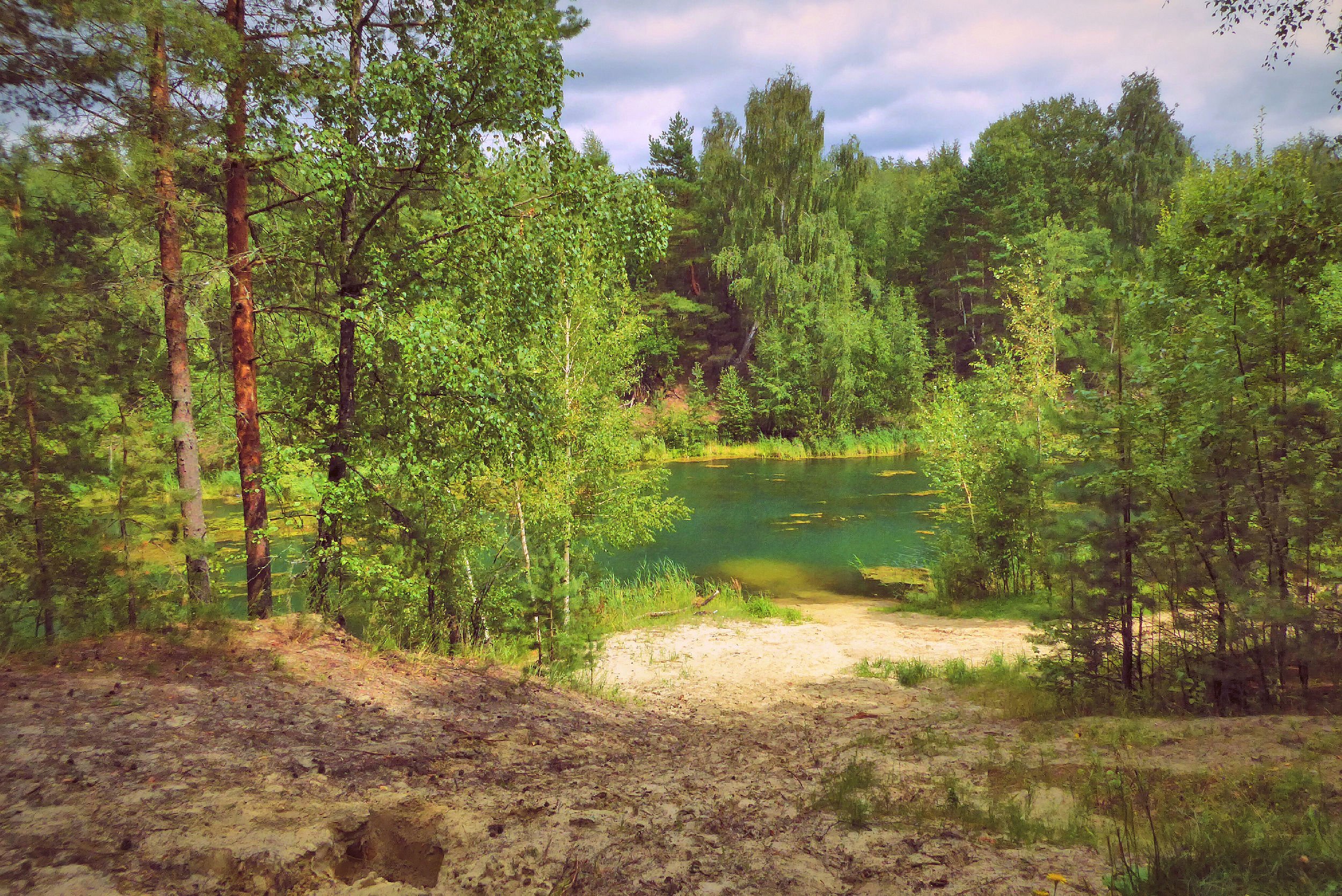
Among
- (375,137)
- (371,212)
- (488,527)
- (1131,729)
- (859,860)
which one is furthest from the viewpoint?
(488,527)

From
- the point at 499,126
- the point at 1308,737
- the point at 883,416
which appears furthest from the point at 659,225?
the point at 883,416

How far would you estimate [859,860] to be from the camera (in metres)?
3.50

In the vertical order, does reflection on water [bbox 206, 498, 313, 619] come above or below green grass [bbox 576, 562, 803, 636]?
above

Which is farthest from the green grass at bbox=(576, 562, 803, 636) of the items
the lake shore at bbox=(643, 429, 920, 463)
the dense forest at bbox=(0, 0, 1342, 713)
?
the lake shore at bbox=(643, 429, 920, 463)

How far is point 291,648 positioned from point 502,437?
2980 mm

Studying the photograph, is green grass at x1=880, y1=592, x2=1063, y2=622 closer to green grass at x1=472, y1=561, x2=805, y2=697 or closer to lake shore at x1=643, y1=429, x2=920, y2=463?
green grass at x1=472, y1=561, x2=805, y2=697

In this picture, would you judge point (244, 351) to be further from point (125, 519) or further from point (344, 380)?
point (125, 519)

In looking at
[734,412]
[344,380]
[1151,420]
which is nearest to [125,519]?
[344,380]

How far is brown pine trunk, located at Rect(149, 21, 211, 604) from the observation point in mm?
7555

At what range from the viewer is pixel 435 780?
4.32m

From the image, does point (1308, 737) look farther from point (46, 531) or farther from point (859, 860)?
point (46, 531)

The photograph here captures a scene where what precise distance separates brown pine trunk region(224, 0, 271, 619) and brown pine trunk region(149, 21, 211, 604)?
0.53 meters

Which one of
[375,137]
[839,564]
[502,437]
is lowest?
[839,564]

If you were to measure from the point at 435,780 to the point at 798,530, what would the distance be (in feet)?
62.7
